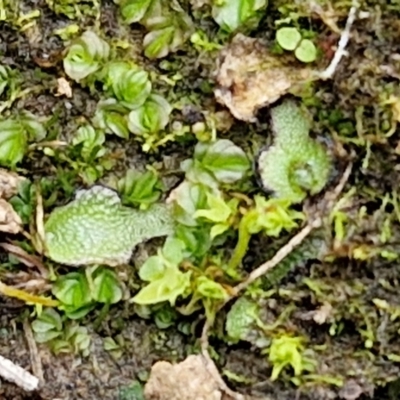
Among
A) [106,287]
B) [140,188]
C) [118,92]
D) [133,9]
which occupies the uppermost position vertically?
[133,9]

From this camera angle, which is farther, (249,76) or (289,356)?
(249,76)

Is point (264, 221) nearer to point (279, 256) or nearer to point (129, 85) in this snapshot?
point (279, 256)

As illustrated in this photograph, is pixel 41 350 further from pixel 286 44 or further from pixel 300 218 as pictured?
pixel 286 44

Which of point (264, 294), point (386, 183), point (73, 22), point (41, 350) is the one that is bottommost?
point (41, 350)

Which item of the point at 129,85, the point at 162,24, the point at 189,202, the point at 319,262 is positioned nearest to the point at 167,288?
the point at 189,202

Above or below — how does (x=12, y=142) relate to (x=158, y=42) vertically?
below

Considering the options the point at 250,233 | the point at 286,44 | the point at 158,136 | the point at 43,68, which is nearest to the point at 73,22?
the point at 43,68

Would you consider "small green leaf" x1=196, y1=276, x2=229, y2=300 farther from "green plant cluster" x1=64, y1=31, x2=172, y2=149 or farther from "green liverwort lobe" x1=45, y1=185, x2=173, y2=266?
"green plant cluster" x1=64, y1=31, x2=172, y2=149
